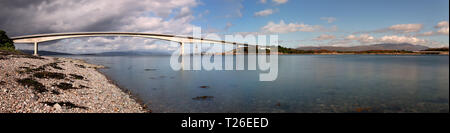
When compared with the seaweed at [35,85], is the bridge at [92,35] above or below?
above

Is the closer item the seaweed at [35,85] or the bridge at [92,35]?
the seaweed at [35,85]

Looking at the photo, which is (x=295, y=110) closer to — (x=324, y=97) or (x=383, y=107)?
(x=324, y=97)

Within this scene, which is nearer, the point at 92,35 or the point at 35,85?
the point at 35,85

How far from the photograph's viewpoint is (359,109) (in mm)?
9961

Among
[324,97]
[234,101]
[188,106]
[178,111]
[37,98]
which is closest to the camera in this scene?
[37,98]

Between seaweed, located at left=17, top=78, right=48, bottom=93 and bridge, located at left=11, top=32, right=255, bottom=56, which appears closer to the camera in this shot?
seaweed, located at left=17, top=78, right=48, bottom=93

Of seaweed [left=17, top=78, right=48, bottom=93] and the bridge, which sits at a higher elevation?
the bridge

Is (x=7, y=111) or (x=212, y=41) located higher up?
(x=212, y=41)

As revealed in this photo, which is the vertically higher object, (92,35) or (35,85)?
(92,35)
